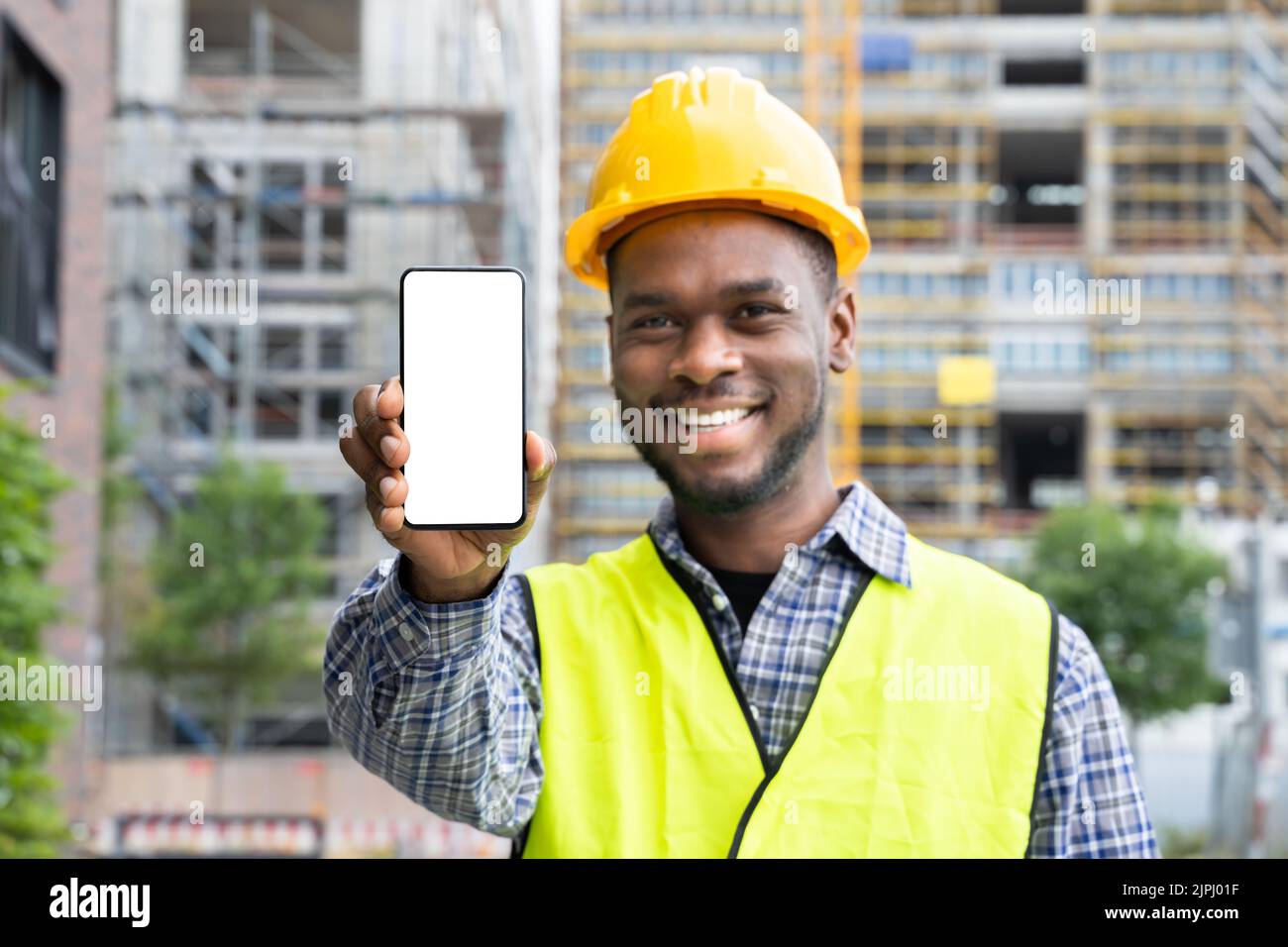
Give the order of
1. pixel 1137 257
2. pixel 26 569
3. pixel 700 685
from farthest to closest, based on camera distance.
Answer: pixel 1137 257, pixel 26 569, pixel 700 685

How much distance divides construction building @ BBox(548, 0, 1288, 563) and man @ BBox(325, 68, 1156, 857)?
20945mm

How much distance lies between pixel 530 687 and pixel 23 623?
3.35 m

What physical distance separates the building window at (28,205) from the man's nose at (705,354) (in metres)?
5.77

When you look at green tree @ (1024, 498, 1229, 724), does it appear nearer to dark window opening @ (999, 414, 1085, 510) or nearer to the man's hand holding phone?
dark window opening @ (999, 414, 1085, 510)

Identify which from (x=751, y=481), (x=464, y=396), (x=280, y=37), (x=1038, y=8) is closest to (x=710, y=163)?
(x=751, y=481)

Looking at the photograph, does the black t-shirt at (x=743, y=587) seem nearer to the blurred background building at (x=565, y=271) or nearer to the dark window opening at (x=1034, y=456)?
the blurred background building at (x=565, y=271)

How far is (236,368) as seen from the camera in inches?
607

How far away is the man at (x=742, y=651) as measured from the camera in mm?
1112

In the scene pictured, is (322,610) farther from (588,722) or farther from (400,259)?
(588,722)

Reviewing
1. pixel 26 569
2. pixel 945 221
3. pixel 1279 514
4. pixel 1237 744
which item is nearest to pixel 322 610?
pixel 1237 744

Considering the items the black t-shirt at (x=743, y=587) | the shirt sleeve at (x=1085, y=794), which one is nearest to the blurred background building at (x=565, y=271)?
the black t-shirt at (x=743, y=587)

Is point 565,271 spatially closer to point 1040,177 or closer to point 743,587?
point 1040,177

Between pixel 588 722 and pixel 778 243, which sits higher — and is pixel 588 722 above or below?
below
